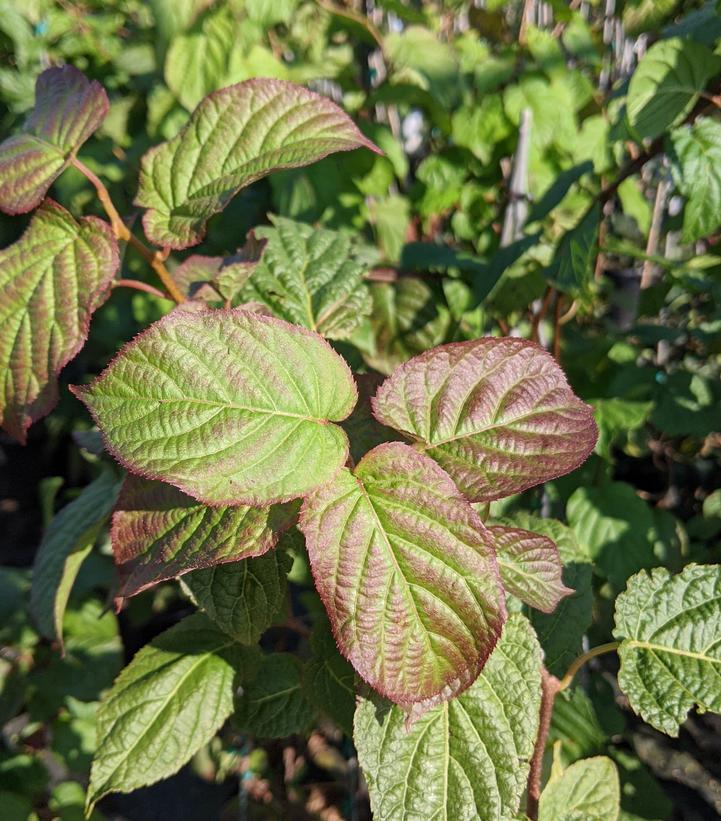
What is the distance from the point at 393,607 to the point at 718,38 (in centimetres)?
134

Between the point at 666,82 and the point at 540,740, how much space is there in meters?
1.18

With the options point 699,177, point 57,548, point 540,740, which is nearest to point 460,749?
point 540,740

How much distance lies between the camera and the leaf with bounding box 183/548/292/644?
0.82 metres

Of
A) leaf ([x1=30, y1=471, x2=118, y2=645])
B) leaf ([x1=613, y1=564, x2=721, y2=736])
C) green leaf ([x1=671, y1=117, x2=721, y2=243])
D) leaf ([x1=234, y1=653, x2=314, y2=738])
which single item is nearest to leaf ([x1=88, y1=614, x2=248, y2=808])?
leaf ([x1=234, y1=653, x2=314, y2=738])

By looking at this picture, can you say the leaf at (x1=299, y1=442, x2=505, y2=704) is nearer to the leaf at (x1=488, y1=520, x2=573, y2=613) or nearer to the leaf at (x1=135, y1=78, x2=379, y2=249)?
the leaf at (x1=488, y1=520, x2=573, y2=613)

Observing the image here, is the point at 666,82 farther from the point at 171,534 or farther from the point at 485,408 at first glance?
the point at 171,534

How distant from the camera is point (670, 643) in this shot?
0.85 meters

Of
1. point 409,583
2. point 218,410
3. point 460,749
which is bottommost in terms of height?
point 460,749

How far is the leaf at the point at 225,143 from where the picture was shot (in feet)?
2.82

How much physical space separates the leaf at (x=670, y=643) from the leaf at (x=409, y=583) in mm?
320

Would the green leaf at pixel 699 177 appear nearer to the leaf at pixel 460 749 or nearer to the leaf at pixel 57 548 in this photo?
the leaf at pixel 460 749

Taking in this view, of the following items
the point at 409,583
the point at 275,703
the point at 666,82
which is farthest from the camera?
the point at 666,82

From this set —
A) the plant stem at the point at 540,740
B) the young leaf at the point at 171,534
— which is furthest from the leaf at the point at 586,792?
the young leaf at the point at 171,534

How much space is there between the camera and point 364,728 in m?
0.72
